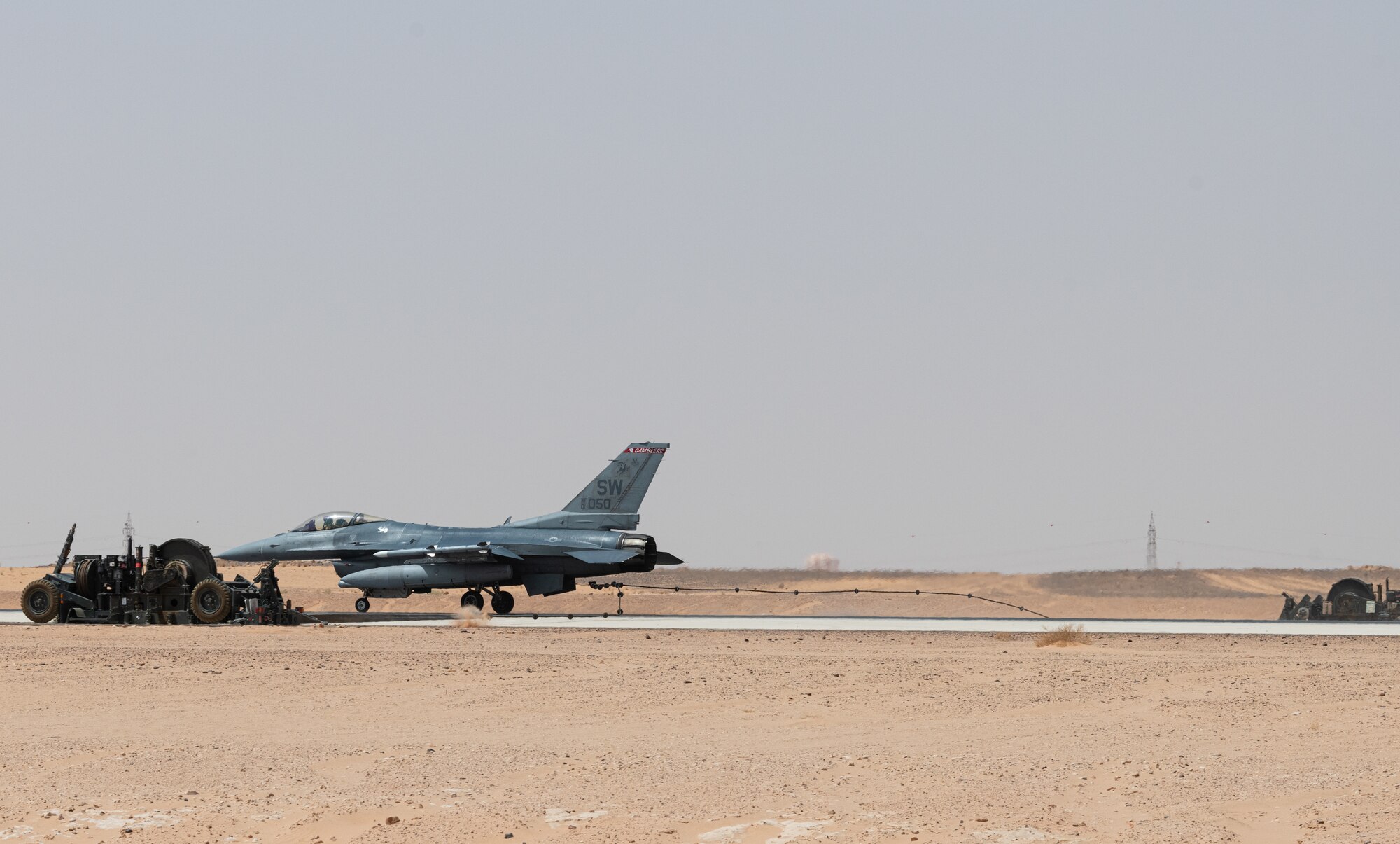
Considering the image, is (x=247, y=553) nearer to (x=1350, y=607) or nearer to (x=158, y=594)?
(x=158, y=594)

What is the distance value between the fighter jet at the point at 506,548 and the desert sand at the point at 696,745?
11.0 meters

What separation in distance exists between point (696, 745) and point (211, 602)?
22.1 metres

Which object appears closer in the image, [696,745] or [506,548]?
[696,745]

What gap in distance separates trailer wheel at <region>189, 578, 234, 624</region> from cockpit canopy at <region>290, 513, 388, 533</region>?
6313mm

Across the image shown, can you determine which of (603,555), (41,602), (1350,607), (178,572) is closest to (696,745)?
(603,555)

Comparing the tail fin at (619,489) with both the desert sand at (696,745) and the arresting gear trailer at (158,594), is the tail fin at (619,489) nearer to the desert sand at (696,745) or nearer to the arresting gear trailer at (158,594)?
the arresting gear trailer at (158,594)

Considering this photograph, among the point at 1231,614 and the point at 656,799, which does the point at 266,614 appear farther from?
the point at 1231,614

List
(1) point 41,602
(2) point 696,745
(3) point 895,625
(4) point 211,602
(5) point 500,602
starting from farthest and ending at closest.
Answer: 1. (5) point 500,602
2. (1) point 41,602
3. (3) point 895,625
4. (4) point 211,602
5. (2) point 696,745

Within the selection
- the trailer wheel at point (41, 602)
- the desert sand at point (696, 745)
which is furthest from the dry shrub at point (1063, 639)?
the trailer wheel at point (41, 602)

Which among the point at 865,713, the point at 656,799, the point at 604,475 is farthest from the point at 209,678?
the point at 604,475

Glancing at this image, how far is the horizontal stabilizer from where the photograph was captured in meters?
38.3

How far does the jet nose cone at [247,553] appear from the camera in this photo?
42.0m

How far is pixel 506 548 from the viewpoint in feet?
129

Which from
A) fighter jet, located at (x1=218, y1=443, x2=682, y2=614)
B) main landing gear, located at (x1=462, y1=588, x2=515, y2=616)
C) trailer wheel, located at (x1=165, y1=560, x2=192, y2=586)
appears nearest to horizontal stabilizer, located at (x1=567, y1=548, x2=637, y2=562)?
fighter jet, located at (x1=218, y1=443, x2=682, y2=614)
